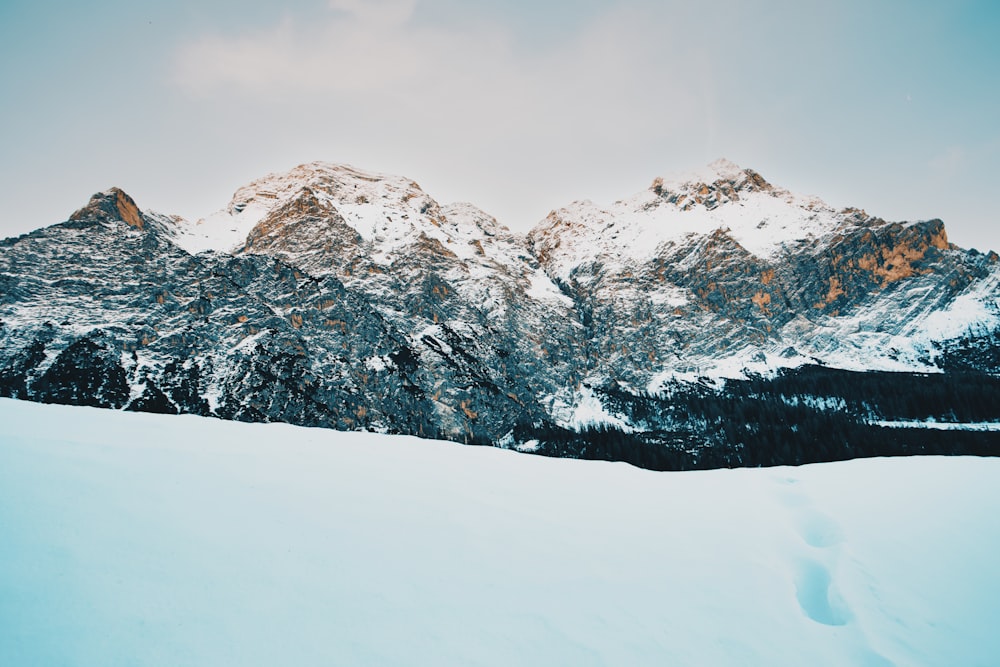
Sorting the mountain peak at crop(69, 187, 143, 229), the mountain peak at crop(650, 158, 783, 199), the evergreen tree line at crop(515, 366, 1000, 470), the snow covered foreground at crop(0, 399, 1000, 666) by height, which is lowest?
the snow covered foreground at crop(0, 399, 1000, 666)

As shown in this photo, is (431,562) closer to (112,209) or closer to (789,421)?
(789,421)

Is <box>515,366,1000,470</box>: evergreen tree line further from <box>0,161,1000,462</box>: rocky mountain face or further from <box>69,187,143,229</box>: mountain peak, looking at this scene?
<box>69,187,143,229</box>: mountain peak

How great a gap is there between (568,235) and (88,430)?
18898 centimetres

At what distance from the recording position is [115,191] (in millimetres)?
118938

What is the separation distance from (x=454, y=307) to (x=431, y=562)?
12099 centimetres

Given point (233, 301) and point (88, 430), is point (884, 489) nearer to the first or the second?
point (88, 430)

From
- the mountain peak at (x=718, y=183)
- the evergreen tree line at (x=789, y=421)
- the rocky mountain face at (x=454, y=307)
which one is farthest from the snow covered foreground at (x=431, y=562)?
the mountain peak at (x=718, y=183)

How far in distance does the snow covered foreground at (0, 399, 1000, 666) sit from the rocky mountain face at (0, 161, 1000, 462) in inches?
3223

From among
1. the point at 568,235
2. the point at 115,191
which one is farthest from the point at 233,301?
the point at 568,235

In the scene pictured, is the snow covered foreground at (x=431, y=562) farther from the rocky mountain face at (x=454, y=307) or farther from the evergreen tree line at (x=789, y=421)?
the rocky mountain face at (x=454, y=307)

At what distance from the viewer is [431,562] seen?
237 inches

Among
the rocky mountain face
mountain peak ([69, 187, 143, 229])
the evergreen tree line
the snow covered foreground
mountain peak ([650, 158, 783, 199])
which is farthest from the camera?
mountain peak ([650, 158, 783, 199])

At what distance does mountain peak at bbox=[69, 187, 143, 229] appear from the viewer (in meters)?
113

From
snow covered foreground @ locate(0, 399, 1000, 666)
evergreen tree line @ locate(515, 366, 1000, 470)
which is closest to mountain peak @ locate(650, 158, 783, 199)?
evergreen tree line @ locate(515, 366, 1000, 470)
